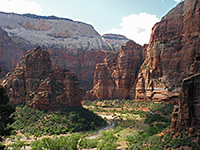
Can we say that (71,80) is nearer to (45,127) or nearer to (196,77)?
(45,127)

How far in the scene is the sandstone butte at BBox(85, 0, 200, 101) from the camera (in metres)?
57.5

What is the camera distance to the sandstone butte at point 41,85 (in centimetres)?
4381

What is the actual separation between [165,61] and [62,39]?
9246 cm

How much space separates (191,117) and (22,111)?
36.9 m

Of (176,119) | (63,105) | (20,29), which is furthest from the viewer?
(20,29)

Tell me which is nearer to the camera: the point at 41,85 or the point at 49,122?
the point at 49,122

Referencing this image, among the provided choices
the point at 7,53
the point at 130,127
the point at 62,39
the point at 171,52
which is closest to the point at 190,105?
the point at 130,127

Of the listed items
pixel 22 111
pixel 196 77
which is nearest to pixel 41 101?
pixel 22 111

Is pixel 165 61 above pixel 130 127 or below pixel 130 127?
above

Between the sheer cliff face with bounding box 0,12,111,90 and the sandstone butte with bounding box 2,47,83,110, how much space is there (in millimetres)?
54188

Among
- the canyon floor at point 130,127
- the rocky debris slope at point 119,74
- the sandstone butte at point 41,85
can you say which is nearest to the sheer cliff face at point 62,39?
the rocky debris slope at point 119,74

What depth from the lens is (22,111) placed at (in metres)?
42.4

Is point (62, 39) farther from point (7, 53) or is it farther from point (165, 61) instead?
point (165, 61)

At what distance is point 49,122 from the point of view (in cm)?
3956
